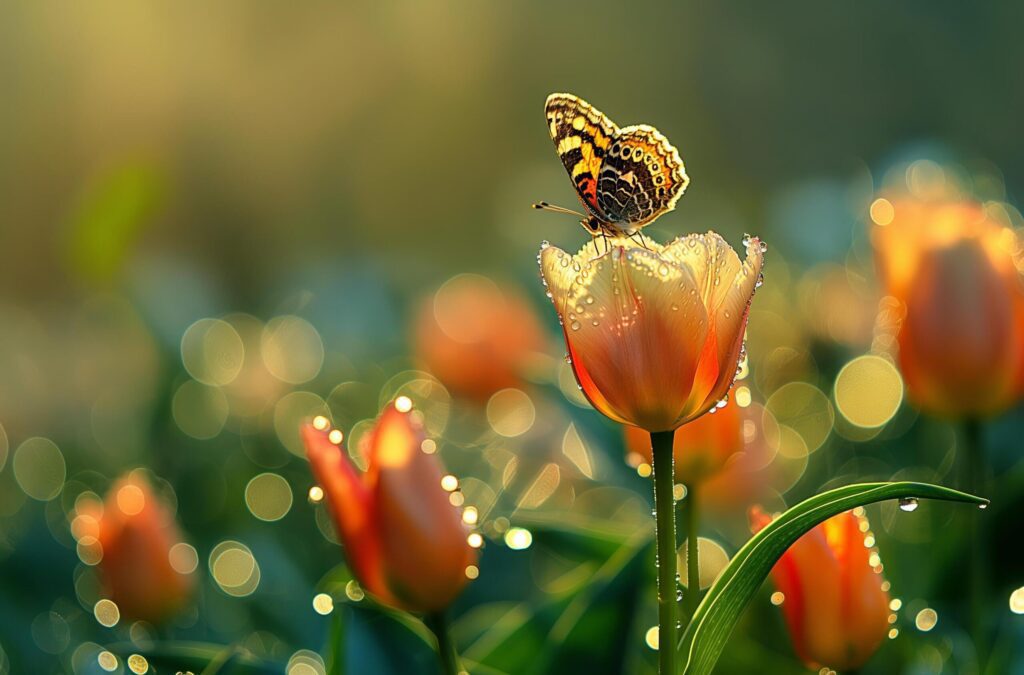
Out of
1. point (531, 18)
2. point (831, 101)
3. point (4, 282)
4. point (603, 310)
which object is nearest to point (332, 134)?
point (531, 18)

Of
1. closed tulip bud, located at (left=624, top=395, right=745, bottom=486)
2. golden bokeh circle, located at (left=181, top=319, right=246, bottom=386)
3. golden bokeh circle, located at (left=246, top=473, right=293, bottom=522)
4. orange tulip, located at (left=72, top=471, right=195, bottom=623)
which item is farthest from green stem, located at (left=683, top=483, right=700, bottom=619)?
golden bokeh circle, located at (left=181, top=319, right=246, bottom=386)

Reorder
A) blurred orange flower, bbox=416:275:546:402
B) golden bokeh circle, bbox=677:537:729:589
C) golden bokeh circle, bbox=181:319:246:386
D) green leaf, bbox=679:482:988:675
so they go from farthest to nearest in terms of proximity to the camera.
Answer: golden bokeh circle, bbox=181:319:246:386 < blurred orange flower, bbox=416:275:546:402 < golden bokeh circle, bbox=677:537:729:589 < green leaf, bbox=679:482:988:675

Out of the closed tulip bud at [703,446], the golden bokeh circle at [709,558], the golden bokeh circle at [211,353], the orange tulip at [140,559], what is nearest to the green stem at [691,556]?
the closed tulip bud at [703,446]

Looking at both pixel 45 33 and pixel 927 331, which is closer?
pixel 927 331

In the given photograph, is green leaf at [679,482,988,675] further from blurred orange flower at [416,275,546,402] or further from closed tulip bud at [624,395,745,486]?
blurred orange flower at [416,275,546,402]

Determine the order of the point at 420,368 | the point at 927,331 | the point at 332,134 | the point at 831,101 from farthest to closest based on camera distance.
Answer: the point at 332,134, the point at 831,101, the point at 420,368, the point at 927,331

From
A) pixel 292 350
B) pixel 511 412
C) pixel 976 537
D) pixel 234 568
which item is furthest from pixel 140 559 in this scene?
pixel 292 350

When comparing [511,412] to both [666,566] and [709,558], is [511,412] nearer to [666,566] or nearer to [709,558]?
[709,558]

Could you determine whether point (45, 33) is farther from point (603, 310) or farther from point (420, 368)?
point (603, 310)
